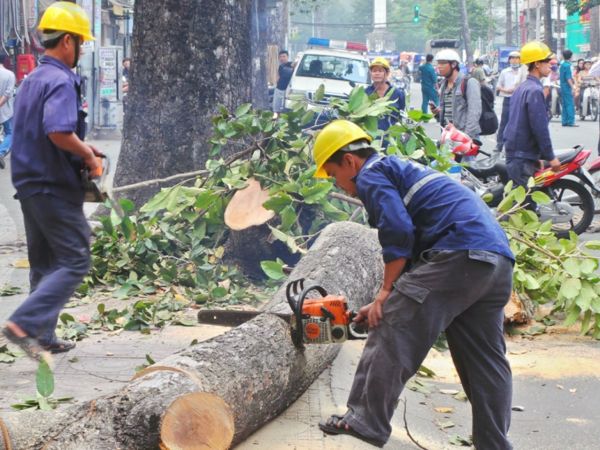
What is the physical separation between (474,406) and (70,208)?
2.34 meters

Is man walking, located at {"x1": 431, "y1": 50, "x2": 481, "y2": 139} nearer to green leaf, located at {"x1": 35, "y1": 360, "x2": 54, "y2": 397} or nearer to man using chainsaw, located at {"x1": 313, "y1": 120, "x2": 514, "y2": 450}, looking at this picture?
man using chainsaw, located at {"x1": 313, "y1": 120, "x2": 514, "y2": 450}

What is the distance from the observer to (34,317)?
538 cm

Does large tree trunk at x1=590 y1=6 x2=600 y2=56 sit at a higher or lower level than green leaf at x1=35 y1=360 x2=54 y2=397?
higher

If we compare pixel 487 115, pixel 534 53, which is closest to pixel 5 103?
pixel 487 115

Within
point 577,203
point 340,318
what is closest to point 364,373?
point 340,318

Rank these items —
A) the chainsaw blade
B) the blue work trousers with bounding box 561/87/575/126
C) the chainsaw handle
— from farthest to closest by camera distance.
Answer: the blue work trousers with bounding box 561/87/575/126 < the chainsaw blade < the chainsaw handle

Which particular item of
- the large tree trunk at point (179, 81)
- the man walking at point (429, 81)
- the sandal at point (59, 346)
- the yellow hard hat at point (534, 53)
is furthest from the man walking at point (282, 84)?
the sandal at point (59, 346)

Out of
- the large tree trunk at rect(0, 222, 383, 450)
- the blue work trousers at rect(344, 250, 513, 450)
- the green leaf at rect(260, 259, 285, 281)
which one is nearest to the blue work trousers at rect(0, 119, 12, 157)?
the green leaf at rect(260, 259, 285, 281)

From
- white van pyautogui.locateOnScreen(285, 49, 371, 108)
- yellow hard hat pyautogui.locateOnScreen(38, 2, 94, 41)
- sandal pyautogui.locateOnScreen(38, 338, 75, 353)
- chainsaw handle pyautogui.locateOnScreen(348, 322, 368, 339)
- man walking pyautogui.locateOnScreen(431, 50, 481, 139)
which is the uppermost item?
white van pyautogui.locateOnScreen(285, 49, 371, 108)

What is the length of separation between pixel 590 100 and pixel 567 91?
9.92 ft

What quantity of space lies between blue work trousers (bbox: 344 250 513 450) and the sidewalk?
1.06 feet

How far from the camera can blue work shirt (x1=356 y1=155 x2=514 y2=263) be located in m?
4.34

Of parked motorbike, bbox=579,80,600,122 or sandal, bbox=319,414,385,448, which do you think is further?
parked motorbike, bbox=579,80,600,122

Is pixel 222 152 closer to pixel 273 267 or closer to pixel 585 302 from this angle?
pixel 273 267
